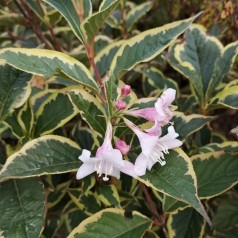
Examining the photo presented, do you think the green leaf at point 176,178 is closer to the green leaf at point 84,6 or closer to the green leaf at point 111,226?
the green leaf at point 111,226

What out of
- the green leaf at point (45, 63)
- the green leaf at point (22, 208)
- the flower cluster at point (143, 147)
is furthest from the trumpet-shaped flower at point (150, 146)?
the green leaf at point (22, 208)

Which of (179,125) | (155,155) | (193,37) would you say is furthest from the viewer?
(193,37)

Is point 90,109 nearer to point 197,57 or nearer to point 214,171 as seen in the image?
point 214,171

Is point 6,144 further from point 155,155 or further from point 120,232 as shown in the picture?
point 155,155

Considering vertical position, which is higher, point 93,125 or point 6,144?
point 93,125

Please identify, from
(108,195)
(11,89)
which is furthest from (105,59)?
(108,195)

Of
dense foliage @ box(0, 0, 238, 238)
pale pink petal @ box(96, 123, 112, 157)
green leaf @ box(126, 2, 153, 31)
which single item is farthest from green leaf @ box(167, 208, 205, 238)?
green leaf @ box(126, 2, 153, 31)

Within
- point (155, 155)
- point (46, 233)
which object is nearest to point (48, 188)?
point (46, 233)
